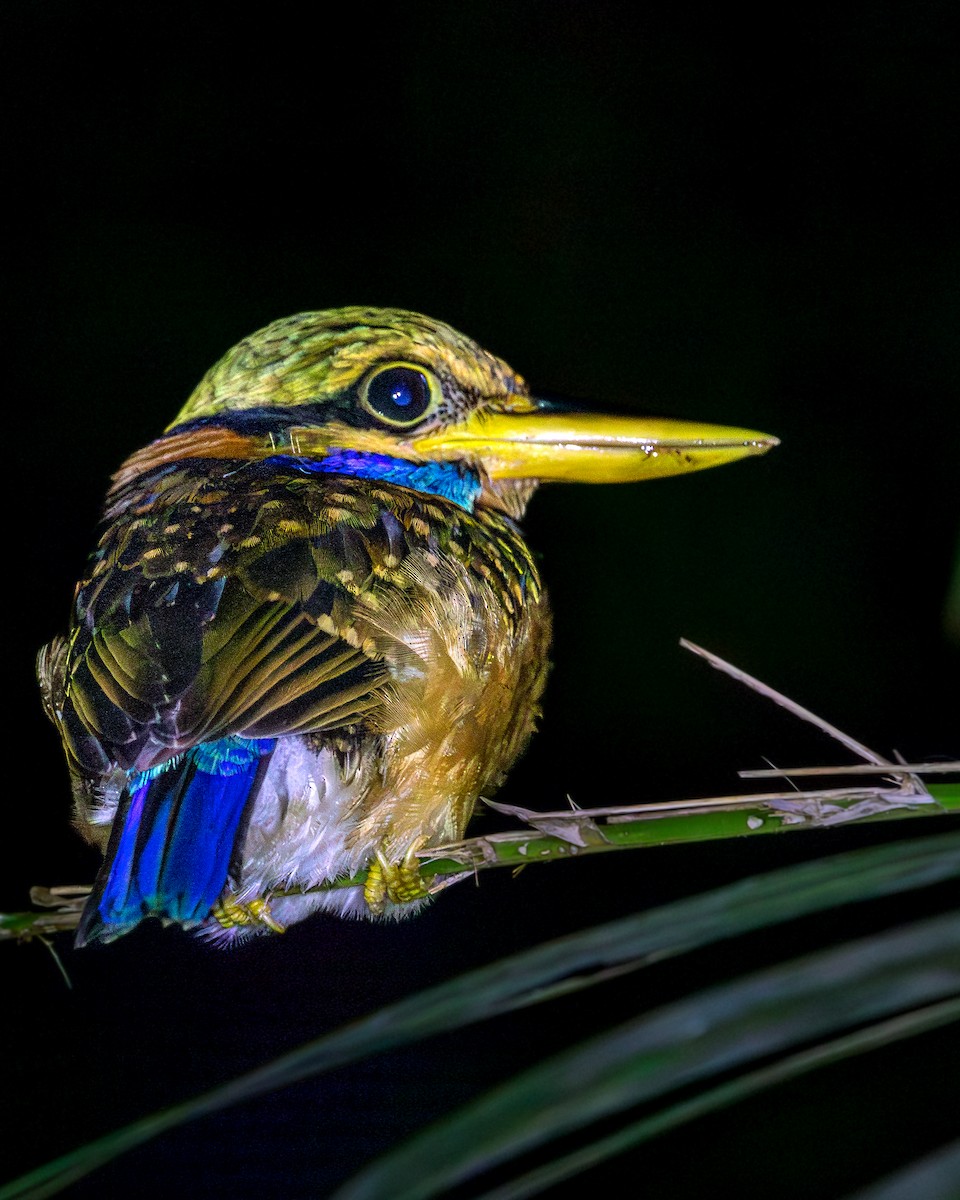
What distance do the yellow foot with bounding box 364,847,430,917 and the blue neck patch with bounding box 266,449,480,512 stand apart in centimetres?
49

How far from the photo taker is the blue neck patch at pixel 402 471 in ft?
4.67

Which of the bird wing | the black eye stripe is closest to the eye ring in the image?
the black eye stripe

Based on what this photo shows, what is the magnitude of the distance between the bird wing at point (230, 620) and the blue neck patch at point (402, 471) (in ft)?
0.33

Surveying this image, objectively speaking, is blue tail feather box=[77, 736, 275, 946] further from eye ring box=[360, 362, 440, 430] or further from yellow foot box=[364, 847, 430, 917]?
eye ring box=[360, 362, 440, 430]

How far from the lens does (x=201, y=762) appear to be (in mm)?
1035

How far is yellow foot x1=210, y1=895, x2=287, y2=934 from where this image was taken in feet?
3.99

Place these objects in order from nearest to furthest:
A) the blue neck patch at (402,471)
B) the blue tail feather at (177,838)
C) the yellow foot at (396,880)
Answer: the blue tail feather at (177,838) → the yellow foot at (396,880) → the blue neck patch at (402,471)

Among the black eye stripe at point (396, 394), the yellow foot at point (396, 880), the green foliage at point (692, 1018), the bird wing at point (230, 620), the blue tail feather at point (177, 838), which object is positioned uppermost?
the black eye stripe at point (396, 394)

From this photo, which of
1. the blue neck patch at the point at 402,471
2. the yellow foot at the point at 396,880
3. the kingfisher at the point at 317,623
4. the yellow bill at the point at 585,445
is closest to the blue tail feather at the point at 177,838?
the kingfisher at the point at 317,623

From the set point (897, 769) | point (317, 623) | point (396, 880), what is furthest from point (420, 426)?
point (897, 769)

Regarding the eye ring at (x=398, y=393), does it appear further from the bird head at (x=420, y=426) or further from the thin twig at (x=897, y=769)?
the thin twig at (x=897, y=769)

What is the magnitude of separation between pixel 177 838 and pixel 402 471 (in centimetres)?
64

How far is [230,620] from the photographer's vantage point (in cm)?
108

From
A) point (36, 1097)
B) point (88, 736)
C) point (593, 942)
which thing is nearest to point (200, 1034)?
point (36, 1097)
